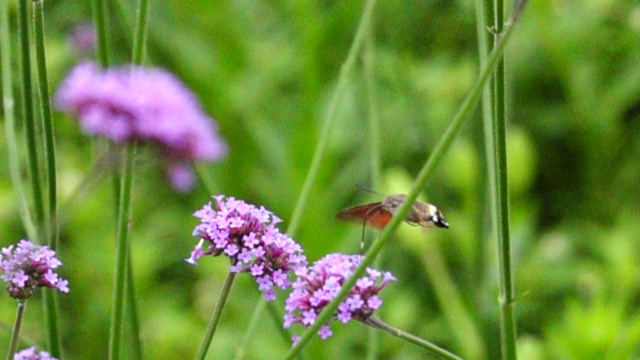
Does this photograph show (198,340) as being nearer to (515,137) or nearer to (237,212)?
(515,137)

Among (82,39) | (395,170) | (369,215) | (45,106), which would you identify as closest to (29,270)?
(45,106)

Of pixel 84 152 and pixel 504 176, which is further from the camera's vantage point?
pixel 84 152

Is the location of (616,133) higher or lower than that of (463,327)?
higher

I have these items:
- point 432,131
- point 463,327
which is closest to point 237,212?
point 463,327

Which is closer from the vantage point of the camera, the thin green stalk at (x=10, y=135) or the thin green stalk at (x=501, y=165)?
the thin green stalk at (x=501, y=165)

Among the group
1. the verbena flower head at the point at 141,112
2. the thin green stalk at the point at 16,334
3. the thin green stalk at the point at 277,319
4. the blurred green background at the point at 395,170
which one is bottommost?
the thin green stalk at the point at 16,334

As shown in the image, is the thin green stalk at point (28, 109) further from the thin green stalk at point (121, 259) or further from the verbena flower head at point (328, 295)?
the verbena flower head at point (328, 295)

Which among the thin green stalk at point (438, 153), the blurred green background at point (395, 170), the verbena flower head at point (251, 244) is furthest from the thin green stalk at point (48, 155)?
the blurred green background at point (395, 170)
